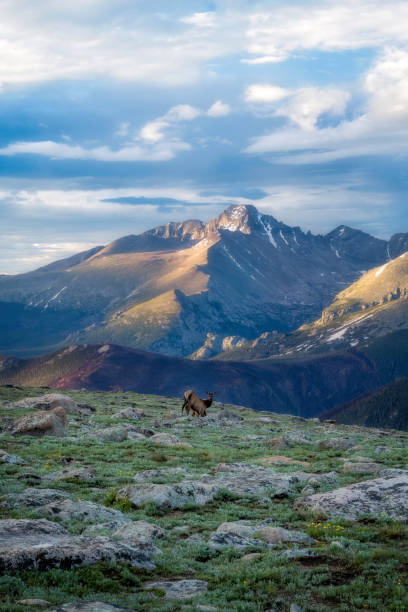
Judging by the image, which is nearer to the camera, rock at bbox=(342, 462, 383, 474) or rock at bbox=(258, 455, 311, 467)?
rock at bbox=(342, 462, 383, 474)

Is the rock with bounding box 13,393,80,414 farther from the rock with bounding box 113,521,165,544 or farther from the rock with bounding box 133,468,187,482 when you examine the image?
the rock with bounding box 113,521,165,544

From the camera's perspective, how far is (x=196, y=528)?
56.8 ft

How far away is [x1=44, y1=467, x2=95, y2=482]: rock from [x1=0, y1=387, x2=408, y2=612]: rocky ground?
83 mm

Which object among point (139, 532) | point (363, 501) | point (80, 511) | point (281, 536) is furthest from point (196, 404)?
point (281, 536)

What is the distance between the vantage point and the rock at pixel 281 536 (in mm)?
15750

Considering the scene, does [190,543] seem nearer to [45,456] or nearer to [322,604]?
[322,604]

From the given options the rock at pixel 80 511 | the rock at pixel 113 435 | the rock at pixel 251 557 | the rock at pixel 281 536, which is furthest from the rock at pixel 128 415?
the rock at pixel 251 557

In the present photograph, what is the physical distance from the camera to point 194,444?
3406cm

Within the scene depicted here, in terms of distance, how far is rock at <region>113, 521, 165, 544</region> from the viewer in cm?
1525

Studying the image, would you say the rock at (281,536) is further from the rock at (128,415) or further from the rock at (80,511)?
the rock at (128,415)

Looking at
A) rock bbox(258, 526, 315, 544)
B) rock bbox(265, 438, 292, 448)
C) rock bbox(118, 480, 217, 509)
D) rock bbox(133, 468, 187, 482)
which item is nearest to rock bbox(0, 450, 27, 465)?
rock bbox(133, 468, 187, 482)

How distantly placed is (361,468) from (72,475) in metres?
13.2

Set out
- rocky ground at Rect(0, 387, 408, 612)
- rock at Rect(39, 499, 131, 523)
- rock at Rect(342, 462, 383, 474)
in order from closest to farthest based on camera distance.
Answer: rocky ground at Rect(0, 387, 408, 612)
rock at Rect(39, 499, 131, 523)
rock at Rect(342, 462, 383, 474)

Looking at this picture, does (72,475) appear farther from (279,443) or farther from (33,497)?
(279,443)
